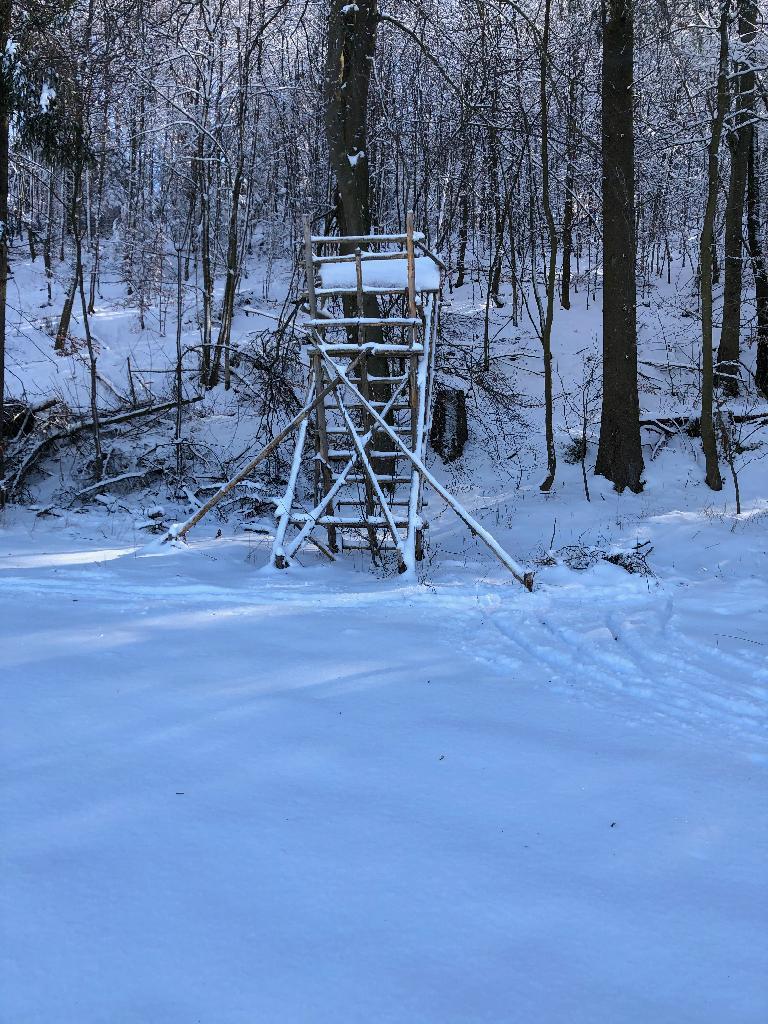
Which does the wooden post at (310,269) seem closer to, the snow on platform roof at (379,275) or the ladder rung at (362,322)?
the ladder rung at (362,322)

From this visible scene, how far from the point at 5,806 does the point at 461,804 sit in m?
1.60

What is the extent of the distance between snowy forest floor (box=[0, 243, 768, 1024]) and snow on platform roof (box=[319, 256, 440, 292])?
12.0 ft

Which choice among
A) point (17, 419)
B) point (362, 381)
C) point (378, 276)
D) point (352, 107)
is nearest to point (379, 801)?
point (362, 381)

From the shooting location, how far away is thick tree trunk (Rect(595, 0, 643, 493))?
1109 centimetres

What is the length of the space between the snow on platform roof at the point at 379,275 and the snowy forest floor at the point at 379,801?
12.0 ft

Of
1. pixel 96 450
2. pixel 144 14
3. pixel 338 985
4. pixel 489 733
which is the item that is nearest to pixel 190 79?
pixel 144 14

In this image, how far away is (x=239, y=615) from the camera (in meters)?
5.38

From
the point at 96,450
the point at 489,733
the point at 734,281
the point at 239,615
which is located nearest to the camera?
the point at 489,733

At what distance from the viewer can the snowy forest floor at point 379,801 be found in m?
2.00

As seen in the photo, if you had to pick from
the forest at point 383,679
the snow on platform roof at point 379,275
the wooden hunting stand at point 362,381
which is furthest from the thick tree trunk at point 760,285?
the wooden hunting stand at point 362,381

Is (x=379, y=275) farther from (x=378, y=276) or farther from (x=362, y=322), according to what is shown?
(x=362, y=322)

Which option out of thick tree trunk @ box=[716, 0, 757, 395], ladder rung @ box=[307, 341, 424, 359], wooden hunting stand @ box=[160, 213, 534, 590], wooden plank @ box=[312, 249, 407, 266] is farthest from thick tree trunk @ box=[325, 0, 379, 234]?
thick tree trunk @ box=[716, 0, 757, 395]

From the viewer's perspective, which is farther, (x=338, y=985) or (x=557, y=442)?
(x=557, y=442)

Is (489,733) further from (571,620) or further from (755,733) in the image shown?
(571,620)
